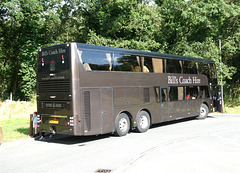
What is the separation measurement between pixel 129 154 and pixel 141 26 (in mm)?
19819

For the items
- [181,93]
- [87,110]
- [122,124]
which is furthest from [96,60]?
[181,93]

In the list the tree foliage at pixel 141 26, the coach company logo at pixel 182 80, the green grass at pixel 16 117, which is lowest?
the green grass at pixel 16 117

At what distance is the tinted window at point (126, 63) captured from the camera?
1214 centimetres

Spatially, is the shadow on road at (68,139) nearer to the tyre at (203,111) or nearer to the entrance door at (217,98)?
the tyre at (203,111)

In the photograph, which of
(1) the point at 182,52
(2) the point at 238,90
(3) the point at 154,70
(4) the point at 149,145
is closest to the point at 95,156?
(4) the point at 149,145

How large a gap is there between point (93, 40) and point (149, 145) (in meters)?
18.0

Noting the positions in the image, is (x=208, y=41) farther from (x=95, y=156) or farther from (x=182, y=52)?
(x=95, y=156)

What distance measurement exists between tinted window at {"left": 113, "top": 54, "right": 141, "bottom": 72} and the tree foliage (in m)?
12.1

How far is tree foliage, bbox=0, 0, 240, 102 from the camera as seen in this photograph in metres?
24.9

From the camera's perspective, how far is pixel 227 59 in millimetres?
29750

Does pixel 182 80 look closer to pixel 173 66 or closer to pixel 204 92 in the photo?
pixel 173 66

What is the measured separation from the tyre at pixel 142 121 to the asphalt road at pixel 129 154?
0.97 meters

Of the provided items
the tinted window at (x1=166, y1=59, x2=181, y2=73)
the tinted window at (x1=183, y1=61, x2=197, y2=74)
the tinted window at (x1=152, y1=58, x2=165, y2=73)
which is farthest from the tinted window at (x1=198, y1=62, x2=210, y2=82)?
the tinted window at (x1=152, y1=58, x2=165, y2=73)

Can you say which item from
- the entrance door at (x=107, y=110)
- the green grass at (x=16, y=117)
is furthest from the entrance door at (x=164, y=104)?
the green grass at (x=16, y=117)
